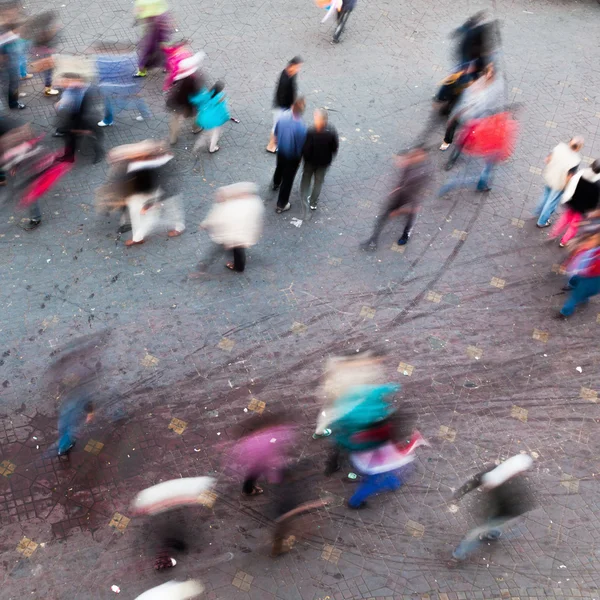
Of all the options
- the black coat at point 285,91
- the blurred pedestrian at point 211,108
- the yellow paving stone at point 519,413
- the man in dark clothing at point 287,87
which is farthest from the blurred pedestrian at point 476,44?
the yellow paving stone at point 519,413

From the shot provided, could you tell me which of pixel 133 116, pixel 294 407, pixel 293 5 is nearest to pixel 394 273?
pixel 294 407

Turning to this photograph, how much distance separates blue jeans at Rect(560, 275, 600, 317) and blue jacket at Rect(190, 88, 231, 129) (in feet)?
19.2

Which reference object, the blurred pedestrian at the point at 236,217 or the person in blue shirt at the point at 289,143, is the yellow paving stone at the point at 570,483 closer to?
the blurred pedestrian at the point at 236,217

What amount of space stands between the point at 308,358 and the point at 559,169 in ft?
14.9

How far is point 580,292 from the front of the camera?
8.52m

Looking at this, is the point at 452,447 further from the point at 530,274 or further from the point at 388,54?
the point at 388,54

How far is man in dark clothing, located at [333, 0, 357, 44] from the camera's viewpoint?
505 inches

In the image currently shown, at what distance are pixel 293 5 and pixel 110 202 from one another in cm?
748

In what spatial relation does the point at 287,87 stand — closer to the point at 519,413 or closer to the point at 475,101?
the point at 475,101

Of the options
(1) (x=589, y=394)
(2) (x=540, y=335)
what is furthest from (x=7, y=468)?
(1) (x=589, y=394)

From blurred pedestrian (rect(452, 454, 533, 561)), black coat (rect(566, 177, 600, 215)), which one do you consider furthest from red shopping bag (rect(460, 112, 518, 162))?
blurred pedestrian (rect(452, 454, 533, 561))

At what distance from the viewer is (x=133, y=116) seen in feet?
36.1

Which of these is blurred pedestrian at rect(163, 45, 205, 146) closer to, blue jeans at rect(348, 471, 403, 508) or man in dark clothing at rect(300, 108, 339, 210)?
man in dark clothing at rect(300, 108, 339, 210)

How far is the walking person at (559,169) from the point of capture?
8.89 meters
